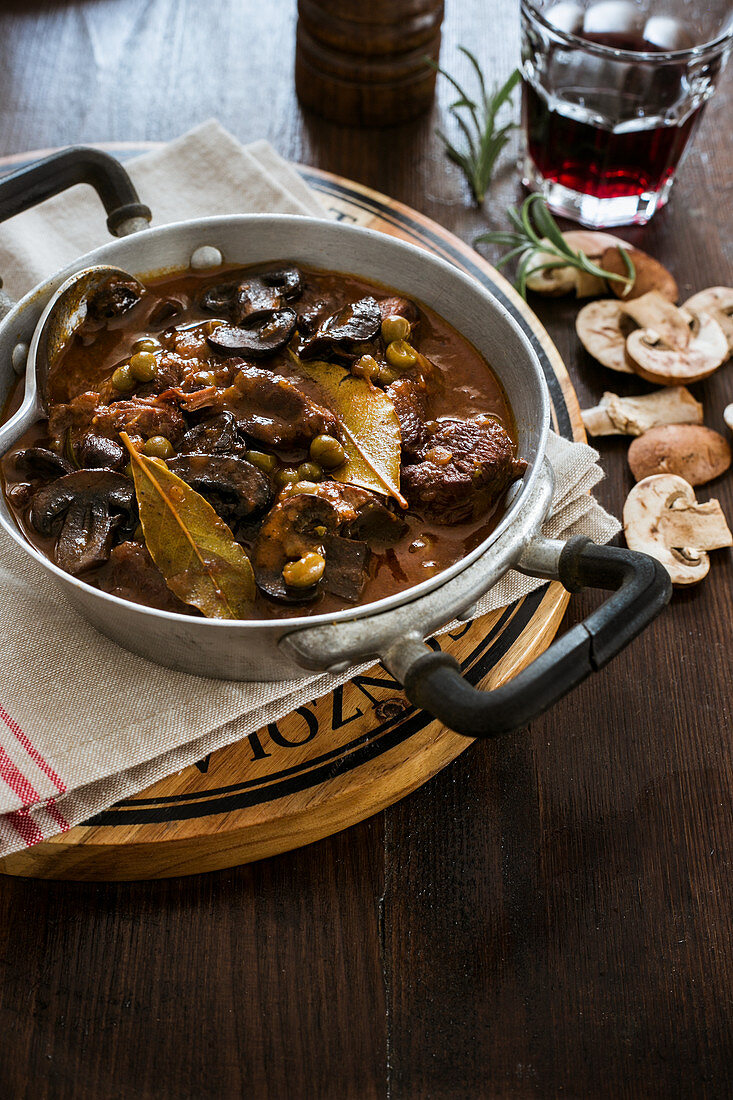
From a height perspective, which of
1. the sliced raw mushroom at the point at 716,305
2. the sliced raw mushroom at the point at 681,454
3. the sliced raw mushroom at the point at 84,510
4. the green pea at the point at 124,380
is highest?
the green pea at the point at 124,380

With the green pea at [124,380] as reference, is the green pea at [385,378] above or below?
above

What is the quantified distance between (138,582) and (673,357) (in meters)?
1.57

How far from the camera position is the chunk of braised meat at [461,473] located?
6.22ft

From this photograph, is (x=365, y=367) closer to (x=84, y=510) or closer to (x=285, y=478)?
(x=285, y=478)

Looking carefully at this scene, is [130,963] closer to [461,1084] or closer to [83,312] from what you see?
[461,1084]

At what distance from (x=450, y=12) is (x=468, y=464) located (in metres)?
2.63

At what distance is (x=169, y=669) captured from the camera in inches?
75.9

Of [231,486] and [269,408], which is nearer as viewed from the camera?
[231,486]

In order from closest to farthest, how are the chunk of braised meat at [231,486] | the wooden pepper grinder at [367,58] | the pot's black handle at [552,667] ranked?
the pot's black handle at [552,667] < the chunk of braised meat at [231,486] < the wooden pepper grinder at [367,58]

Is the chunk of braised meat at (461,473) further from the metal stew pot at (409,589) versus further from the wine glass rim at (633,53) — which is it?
the wine glass rim at (633,53)

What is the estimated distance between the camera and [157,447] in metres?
1.93

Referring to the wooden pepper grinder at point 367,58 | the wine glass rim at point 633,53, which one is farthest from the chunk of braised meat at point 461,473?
the wooden pepper grinder at point 367,58

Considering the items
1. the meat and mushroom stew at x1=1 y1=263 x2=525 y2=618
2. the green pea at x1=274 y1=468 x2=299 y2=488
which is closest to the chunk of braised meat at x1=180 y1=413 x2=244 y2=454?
the meat and mushroom stew at x1=1 y1=263 x2=525 y2=618

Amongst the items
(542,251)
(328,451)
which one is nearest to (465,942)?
(328,451)
